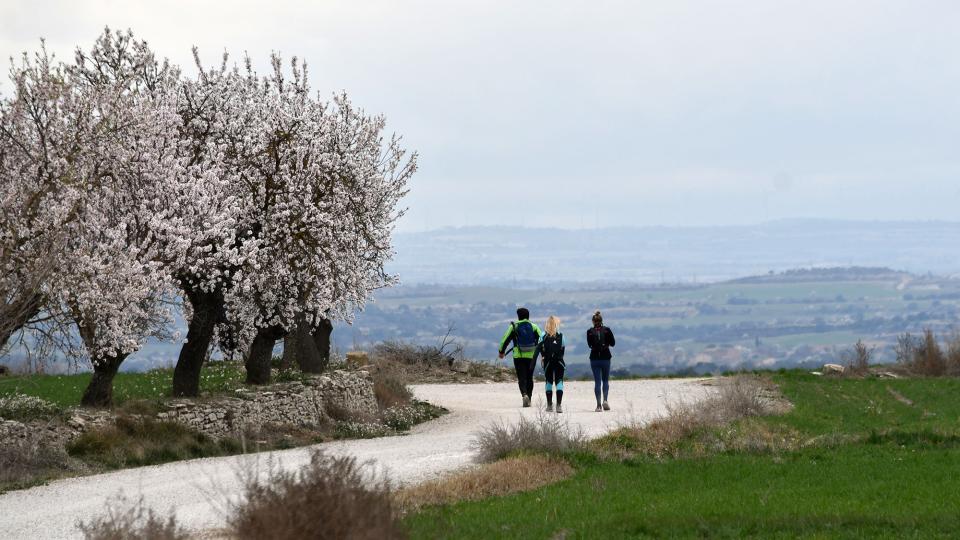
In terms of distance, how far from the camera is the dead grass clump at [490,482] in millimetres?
18438

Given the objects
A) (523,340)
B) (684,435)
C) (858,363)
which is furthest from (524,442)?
(858,363)

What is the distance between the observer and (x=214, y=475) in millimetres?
21734

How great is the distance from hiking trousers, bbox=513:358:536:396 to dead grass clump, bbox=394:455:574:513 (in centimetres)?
915

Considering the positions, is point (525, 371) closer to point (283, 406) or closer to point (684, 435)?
point (283, 406)

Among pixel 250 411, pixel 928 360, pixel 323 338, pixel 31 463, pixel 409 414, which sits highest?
pixel 323 338

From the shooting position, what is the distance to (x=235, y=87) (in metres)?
33.1

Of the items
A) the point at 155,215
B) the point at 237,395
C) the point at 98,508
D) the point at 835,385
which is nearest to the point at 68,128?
the point at 155,215

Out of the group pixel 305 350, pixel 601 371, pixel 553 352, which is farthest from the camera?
pixel 305 350

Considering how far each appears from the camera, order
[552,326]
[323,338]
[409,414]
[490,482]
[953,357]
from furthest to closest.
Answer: [953,357]
[323,338]
[409,414]
[552,326]
[490,482]

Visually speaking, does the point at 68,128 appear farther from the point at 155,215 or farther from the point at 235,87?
the point at 235,87

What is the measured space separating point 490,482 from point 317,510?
750 centimetres

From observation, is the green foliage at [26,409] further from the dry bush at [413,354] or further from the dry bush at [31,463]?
the dry bush at [413,354]

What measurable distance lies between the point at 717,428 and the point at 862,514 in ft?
28.0

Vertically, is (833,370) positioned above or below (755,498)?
above
